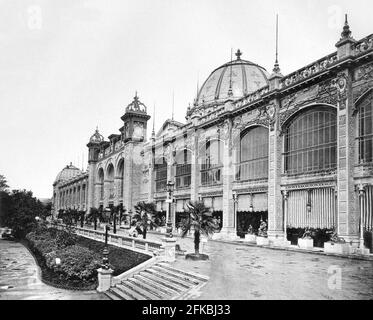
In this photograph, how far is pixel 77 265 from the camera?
20.9m

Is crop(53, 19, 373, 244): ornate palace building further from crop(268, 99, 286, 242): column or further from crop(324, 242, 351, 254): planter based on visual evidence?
crop(324, 242, 351, 254): planter

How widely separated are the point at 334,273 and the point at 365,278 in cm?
125

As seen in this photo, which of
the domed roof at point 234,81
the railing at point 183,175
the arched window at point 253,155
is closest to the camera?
the arched window at point 253,155

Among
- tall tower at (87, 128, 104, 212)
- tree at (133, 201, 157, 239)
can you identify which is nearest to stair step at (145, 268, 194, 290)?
tree at (133, 201, 157, 239)

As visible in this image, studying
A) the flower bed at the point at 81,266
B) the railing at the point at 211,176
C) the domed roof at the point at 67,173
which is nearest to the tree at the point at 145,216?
the flower bed at the point at 81,266

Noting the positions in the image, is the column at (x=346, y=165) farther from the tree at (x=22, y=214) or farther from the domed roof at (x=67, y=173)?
the domed roof at (x=67, y=173)

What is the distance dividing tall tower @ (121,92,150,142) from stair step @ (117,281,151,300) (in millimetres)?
36732

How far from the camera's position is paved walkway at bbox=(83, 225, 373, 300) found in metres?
12.1

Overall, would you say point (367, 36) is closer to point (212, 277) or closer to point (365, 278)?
point (365, 278)

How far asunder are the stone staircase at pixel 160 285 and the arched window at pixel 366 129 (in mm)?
12049

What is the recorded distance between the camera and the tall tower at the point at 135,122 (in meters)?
54.0

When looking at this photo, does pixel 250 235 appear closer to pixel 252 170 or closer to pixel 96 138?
pixel 252 170

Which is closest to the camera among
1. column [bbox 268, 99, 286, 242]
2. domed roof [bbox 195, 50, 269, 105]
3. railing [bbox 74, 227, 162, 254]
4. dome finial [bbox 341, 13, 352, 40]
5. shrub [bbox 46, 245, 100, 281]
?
shrub [bbox 46, 245, 100, 281]

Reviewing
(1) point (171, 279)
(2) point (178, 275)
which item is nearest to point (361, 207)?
(2) point (178, 275)
